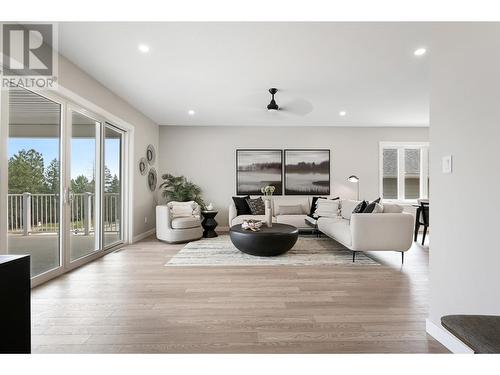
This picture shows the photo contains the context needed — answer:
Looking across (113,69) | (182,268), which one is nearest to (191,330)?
(182,268)

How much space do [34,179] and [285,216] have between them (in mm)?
4445

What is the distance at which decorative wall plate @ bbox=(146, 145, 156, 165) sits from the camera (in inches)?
229

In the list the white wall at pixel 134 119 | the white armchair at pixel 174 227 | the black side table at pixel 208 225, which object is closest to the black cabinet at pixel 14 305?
the white wall at pixel 134 119

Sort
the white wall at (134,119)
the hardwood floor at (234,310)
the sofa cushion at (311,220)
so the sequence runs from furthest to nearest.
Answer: the sofa cushion at (311,220) → the white wall at (134,119) → the hardwood floor at (234,310)

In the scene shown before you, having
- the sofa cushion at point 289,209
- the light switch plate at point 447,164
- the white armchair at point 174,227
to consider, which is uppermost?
the light switch plate at point 447,164

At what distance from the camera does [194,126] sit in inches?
256

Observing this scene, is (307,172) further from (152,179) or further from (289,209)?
(152,179)

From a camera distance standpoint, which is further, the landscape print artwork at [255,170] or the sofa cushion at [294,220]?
the landscape print artwork at [255,170]

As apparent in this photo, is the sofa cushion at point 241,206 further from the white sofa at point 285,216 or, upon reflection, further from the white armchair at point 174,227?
the white armchair at point 174,227

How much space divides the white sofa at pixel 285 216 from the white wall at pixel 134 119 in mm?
1915

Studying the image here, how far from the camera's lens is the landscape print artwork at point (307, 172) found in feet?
21.6

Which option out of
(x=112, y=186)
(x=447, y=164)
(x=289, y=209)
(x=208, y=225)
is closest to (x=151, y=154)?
(x=112, y=186)

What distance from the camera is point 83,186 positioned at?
373 centimetres

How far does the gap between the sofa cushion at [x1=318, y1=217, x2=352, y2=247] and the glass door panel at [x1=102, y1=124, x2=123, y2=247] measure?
3.85 m
